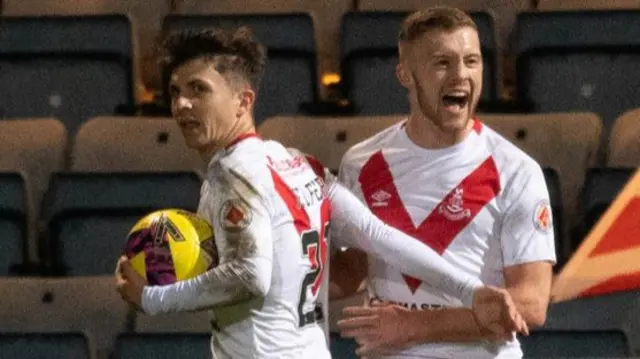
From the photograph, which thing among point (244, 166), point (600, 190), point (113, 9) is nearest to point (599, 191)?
point (600, 190)

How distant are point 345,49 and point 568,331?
1.64 metres

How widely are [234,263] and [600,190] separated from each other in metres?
2.03

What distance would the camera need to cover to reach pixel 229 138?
3512 millimetres

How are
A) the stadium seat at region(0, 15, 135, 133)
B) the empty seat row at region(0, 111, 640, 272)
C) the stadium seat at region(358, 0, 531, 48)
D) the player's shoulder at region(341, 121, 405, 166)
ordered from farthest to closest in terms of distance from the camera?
the stadium seat at region(358, 0, 531, 48) < the stadium seat at region(0, 15, 135, 133) < the empty seat row at region(0, 111, 640, 272) < the player's shoulder at region(341, 121, 405, 166)

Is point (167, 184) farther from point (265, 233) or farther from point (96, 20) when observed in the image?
point (265, 233)

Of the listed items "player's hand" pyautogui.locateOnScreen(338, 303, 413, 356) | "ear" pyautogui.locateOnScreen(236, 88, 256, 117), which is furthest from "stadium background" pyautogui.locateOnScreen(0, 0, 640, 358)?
"ear" pyautogui.locateOnScreen(236, 88, 256, 117)

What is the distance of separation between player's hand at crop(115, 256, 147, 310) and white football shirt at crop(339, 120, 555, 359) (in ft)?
1.72

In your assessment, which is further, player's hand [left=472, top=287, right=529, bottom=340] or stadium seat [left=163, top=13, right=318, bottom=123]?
stadium seat [left=163, top=13, right=318, bottom=123]

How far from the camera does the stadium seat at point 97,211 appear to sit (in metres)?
5.29

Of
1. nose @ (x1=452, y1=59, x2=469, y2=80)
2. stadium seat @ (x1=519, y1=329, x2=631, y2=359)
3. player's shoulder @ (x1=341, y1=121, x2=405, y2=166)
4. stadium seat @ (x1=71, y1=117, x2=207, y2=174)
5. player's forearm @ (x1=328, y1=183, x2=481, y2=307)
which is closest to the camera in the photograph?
player's forearm @ (x1=328, y1=183, x2=481, y2=307)

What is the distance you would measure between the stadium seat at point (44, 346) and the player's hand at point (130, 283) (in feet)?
4.50

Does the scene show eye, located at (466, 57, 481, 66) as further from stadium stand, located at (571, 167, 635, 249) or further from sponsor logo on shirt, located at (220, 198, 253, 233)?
stadium stand, located at (571, 167, 635, 249)

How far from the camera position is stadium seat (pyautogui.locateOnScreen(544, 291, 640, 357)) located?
194 inches

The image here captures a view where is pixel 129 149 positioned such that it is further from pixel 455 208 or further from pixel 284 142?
pixel 455 208
